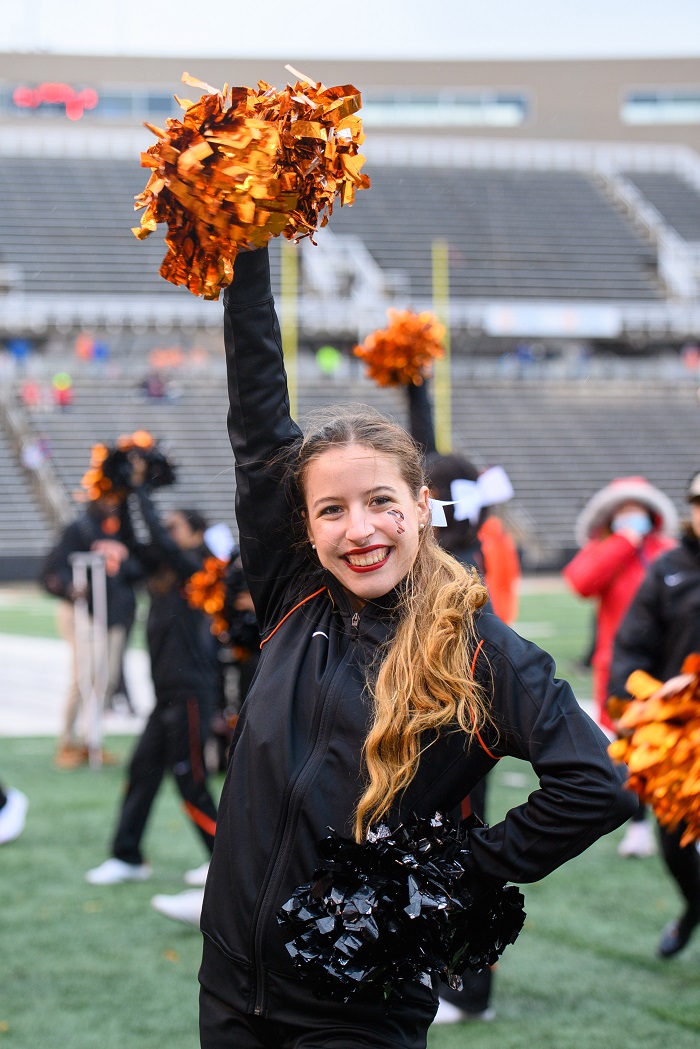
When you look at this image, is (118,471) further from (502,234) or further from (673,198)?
(673,198)

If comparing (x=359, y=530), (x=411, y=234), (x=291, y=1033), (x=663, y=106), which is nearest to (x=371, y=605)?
(x=359, y=530)

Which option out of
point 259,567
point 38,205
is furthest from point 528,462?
point 259,567

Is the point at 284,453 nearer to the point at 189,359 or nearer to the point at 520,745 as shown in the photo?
the point at 520,745

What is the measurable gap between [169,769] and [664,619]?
2.04 m

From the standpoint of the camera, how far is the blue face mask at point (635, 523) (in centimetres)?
555

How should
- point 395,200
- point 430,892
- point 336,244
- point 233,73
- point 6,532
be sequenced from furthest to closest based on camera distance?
1. point 233,73
2. point 395,200
3. point 336,244
4. point 6,532
5. point 430,892

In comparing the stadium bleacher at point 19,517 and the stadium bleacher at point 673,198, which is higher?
the stadium bleacher at point 673,198

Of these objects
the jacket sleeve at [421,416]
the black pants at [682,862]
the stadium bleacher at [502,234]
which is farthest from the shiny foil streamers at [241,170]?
the stadium bleacher at [502,234]

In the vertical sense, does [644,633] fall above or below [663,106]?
below

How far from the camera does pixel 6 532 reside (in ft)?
76.9

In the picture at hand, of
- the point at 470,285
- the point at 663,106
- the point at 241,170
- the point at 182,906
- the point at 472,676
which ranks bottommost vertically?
the point at 182,906

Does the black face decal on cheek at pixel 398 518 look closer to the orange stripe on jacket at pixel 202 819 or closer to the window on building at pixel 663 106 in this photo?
the orange stripe on jacket at pixel 202 819

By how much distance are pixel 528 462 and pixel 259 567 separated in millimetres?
26064

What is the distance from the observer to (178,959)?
13.9 ft
